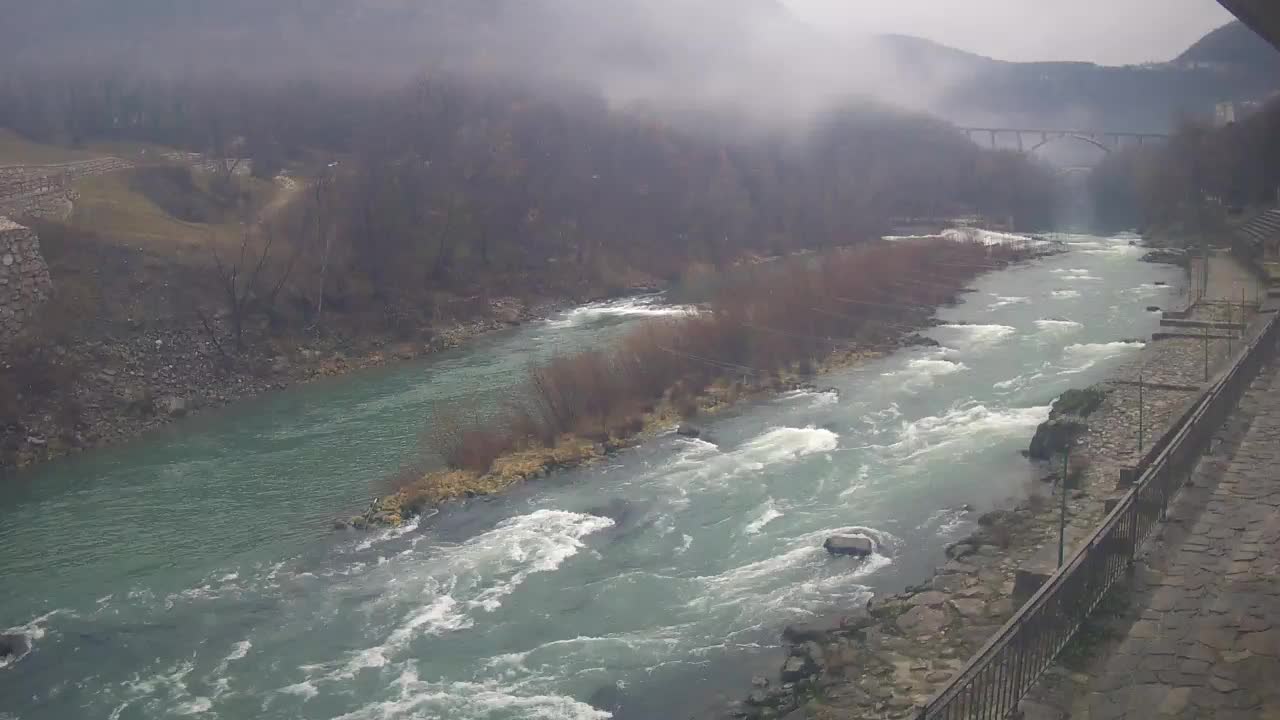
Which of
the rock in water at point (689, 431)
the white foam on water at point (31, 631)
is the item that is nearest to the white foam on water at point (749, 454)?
the rock in water at point (689, 431)

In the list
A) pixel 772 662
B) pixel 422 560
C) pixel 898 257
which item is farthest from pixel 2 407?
pixel 898 257

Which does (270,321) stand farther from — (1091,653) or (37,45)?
(37,45)

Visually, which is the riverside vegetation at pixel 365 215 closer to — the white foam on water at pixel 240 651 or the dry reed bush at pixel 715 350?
the dry reed bush at pixel 715 350

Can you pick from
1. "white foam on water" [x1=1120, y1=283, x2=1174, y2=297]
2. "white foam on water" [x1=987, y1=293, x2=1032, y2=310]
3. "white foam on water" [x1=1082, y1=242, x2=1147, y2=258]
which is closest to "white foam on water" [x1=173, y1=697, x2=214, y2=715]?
"white foam on water" [x1=987, y1=293, x2=1032, y2=310]

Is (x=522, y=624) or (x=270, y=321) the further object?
(x=270, y=321)

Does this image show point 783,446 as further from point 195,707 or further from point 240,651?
point 195,707
